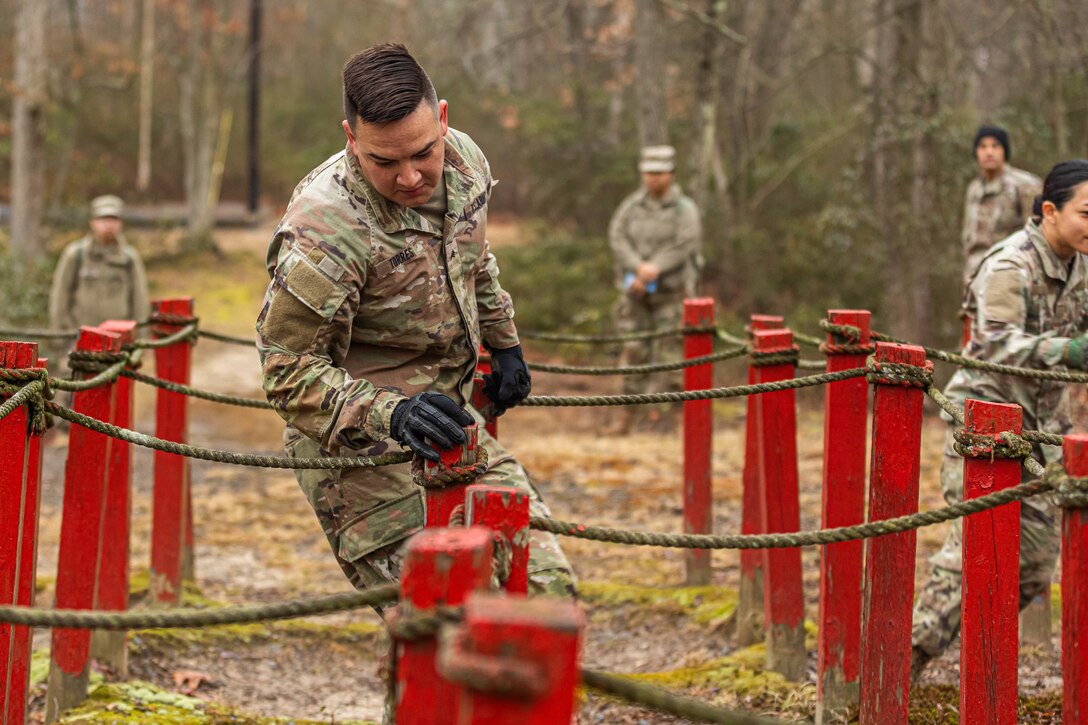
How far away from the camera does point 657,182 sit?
11.1 m

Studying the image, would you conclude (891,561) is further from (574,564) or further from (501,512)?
(574,564)

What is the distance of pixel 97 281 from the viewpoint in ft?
33.4

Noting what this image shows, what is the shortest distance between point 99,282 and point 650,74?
6.02 metres

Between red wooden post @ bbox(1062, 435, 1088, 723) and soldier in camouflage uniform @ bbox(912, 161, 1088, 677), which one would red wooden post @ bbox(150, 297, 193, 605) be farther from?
red wooden post @ bbox(1062, 435, 1088, 723)

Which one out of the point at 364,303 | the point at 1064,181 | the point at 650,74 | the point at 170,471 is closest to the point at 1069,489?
the point at 364,303

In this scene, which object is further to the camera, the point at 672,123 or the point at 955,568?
the point at 672,123

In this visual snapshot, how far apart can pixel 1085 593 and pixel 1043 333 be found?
82.2 inches

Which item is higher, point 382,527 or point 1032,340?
point 1032,340

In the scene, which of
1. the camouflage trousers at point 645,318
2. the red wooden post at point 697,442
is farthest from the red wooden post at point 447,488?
the camouflage trousers at point 645,318

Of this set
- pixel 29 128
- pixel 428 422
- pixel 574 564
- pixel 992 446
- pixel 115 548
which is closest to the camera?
pixel 428 422

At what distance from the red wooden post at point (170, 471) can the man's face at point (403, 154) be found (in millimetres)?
3100

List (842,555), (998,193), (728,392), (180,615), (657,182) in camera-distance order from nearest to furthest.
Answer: (180,615) < (728,392) < (842,555) < (998,193) < (657,182)

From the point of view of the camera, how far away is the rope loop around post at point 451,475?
3.30 meters

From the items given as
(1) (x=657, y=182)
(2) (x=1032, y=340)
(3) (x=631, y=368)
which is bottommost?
(3) (x=631, y=368)
